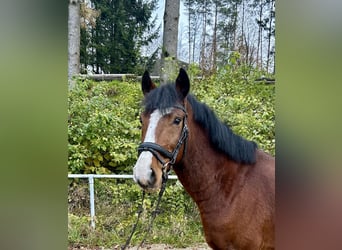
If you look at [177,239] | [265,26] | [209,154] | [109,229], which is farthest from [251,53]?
[109,229]

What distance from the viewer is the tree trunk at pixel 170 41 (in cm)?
173

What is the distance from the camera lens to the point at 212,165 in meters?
1.36

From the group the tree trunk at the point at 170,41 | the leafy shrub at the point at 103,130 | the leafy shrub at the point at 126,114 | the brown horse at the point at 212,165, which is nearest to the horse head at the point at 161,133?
the brown horse at the point at 212,165

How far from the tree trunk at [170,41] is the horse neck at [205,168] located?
46 centimetres

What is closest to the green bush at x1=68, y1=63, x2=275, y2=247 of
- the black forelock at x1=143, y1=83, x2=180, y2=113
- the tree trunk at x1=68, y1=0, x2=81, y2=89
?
the tree trunk at x1=68, y1=0, x2=81, y2=89

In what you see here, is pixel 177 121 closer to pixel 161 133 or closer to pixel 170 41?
pixel 161 133

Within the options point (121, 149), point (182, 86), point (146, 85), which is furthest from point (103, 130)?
point (182, 86)

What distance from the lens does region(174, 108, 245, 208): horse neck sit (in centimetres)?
→ 135

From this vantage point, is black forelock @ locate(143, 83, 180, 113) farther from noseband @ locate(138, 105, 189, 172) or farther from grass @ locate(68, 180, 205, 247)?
grass @ locate(68, 180, 205, 247)

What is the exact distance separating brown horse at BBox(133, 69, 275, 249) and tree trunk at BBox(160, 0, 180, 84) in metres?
0.35

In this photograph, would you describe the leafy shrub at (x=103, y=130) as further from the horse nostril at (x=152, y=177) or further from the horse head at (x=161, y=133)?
the horse nostril at (x=152, y=177)
